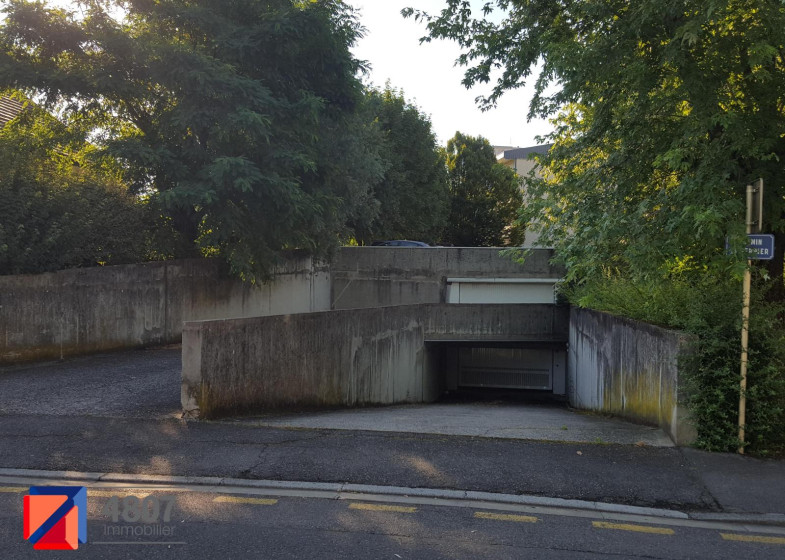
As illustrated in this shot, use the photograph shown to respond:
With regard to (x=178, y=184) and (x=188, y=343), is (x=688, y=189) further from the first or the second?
(x=178, y=184)

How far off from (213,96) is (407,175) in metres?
18.8

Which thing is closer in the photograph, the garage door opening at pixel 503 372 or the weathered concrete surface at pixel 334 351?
the weathered concrete surface at pixel 334 351

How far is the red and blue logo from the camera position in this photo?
15.0 ft

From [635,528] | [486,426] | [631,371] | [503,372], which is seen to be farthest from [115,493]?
[503,372]

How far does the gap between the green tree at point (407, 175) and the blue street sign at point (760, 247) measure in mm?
23713

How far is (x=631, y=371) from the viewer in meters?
9.25

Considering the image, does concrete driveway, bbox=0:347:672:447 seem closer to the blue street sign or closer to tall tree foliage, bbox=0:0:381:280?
the blue street sign

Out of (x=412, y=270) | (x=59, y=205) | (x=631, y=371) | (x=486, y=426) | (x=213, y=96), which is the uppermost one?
(x=213, y=96)

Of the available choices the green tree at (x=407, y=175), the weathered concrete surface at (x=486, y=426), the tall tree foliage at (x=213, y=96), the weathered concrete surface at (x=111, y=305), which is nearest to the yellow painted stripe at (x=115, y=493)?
the weathered concrete surface at (x=486, y=426)

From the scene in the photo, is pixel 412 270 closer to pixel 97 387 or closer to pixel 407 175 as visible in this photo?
pixel 407 175

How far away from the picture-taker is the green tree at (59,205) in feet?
36.4

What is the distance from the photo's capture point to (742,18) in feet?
23.9

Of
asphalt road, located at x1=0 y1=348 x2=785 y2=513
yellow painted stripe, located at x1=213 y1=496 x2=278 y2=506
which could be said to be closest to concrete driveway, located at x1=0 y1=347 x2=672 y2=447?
asphalt road, located at x1=0 y1=348 x2=785 y2=513

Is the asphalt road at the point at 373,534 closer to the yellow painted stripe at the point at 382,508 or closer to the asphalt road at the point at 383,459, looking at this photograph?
the yellow painted stripe at the point at 382,508
